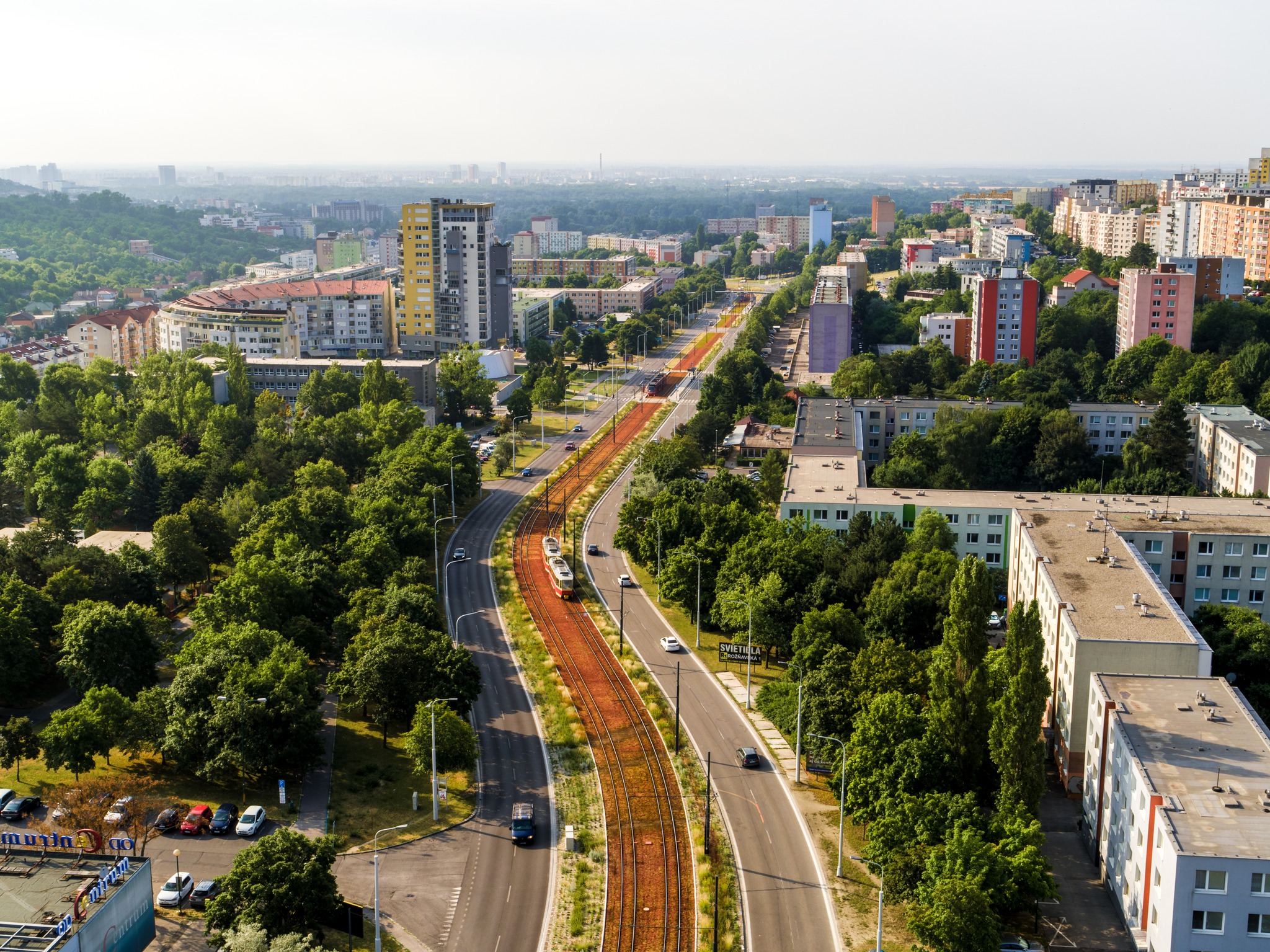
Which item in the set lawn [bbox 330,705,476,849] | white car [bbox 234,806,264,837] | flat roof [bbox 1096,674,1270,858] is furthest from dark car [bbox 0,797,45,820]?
flat roof [bbox 1096,674,1270,858]

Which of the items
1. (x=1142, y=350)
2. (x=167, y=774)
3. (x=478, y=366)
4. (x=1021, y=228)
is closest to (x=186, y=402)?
(x=478, y=366)

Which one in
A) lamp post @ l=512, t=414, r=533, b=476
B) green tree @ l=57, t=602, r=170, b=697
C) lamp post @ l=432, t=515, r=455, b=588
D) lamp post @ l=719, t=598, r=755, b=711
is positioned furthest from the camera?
lamp post @ l=512, t=414, r=533, b=476

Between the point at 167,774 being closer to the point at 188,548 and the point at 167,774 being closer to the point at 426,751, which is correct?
the point at 426,751

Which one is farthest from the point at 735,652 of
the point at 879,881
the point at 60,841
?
the point at 60,841

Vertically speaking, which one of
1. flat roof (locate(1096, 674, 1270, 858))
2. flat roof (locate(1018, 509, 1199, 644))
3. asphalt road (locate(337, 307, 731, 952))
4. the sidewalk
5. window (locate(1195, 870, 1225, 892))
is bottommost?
asphalt road (locate(337, 307, 731, 952))

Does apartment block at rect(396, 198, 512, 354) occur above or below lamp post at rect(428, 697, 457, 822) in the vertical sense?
above

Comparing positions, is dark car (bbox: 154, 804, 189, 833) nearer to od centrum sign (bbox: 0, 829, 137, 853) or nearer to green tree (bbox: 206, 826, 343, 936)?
od centrum sign (bbox: 0, 829, 137, 853)
